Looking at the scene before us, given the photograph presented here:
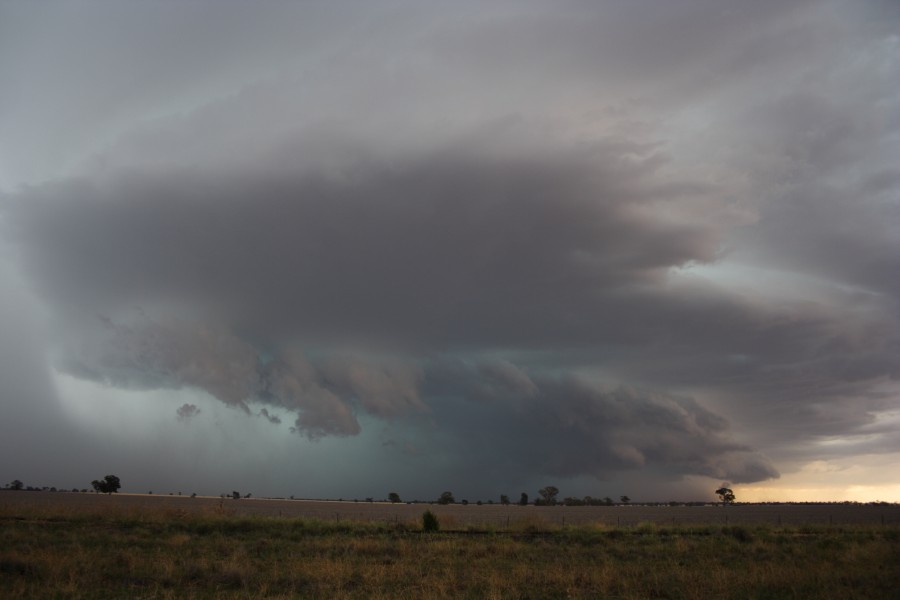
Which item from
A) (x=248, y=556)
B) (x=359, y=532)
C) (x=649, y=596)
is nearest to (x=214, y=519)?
(x=359, y=532)

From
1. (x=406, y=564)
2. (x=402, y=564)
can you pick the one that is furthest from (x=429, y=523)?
(x=402, y=564)

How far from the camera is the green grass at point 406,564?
22.3m

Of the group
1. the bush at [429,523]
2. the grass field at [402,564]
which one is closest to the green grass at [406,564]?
the grass field at [402,564]

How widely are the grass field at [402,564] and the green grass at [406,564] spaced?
10cm

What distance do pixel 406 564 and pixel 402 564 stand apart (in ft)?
1.59

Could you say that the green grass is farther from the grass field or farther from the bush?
the bush

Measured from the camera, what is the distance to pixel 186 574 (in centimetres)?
2497

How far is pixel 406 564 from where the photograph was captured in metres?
30.9

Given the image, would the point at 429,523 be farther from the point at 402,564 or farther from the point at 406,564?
the point at 402,564

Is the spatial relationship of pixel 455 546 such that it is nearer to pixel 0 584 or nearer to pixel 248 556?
pixel 248 556

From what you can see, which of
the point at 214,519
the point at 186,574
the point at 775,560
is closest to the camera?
the point at 186,574

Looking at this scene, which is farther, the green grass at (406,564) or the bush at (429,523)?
the bush at (429,523)

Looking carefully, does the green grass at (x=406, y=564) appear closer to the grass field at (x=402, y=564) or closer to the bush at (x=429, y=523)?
the grass field at (x=402, y=564)

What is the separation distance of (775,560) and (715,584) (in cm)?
1248
